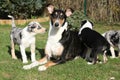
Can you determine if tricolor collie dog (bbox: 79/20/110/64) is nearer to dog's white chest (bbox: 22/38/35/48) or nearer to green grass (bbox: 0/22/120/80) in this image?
green grass (bbox: 0/22/120/80)

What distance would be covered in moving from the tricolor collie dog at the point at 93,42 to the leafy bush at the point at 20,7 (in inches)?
286

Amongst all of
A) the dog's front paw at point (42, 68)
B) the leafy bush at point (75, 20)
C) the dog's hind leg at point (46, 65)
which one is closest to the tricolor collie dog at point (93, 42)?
the dog's hind leg at point (46, 65)

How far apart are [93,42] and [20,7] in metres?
8.36

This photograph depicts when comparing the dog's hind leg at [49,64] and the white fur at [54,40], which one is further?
the white fur at [54,40]

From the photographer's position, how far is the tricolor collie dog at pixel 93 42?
8.62 m

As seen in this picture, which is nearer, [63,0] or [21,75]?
[21,75]

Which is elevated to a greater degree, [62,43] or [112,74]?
[62,43]

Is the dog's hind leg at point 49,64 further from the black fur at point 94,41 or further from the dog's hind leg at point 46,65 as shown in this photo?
the black fur at point 94,41

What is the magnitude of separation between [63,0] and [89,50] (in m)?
8.42

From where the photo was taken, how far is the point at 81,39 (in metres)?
9.28

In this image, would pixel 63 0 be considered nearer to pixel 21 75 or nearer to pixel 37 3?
pixel 37 3

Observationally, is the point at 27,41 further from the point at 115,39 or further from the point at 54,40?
the point at 115,39

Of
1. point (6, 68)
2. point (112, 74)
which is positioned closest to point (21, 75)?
point (6, 68)

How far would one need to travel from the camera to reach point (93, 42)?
877cm
